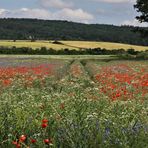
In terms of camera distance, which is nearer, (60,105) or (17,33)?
(60,105)

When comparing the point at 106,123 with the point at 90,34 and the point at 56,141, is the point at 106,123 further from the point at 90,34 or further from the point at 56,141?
the point at 90,34

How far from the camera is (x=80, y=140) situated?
279 inches

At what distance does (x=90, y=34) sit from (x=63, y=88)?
182 metres

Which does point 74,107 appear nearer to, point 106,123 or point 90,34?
point 106,123

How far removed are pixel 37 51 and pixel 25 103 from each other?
333 ft

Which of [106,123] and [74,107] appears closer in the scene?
[106,123]

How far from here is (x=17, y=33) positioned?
197250 millimetres

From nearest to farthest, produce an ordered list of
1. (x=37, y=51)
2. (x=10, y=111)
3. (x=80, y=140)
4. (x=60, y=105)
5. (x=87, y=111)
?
(x=80, y=140)
(x=10, y=111)
(x=87, y=111)
(x=60, y=105)
(x=37, y=51)

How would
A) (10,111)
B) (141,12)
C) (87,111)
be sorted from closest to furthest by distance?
1. (10,111)
2. (87,111)
3. (141,12)

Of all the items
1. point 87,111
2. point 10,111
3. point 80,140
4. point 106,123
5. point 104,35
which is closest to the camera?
point 80,140

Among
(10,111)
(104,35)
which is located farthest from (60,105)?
(104,35)

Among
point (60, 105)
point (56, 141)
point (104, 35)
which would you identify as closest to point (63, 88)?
point (60, 105)

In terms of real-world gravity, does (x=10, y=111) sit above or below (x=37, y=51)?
above

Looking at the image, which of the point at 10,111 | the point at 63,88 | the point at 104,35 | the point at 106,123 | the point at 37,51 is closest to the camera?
the point at 106,123
